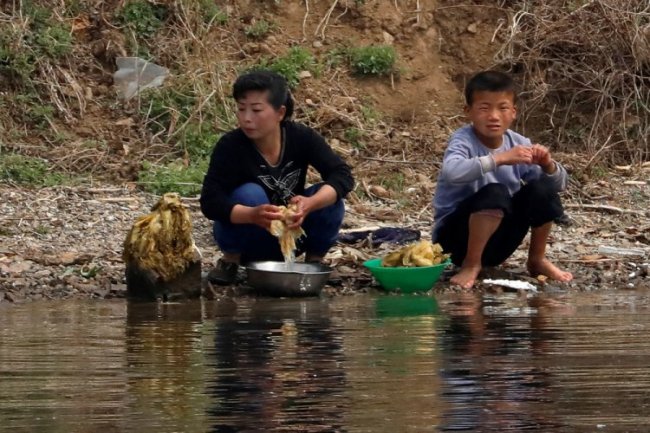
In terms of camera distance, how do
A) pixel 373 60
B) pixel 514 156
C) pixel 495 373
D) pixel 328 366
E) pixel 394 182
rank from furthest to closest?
pixel 373 60, pixel 394 182, pixel 514 156, pixel 328 366, pixel 495 373

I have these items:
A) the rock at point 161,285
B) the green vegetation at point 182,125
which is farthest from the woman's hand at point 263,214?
the green vegetation at point 182,125

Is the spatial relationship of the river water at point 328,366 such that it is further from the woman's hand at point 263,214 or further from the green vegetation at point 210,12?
the green vegetation at point 210,12

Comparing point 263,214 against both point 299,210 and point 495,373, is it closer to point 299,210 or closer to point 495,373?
point 299,210

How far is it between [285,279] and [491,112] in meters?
1.40

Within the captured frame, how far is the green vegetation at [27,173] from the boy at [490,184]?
3.68 m

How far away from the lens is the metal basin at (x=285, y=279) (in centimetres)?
730

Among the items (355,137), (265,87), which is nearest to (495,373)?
(265,87)

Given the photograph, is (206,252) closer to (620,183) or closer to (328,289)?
(328,289)

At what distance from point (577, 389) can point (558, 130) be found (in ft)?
28.2

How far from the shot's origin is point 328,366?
4762mm

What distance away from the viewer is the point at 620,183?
450 inches

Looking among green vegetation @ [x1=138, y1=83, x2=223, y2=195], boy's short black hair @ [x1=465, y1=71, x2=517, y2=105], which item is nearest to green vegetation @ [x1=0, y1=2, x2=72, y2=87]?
green vegetation @ [x1=138, y1=83, x2=223, y2=195]

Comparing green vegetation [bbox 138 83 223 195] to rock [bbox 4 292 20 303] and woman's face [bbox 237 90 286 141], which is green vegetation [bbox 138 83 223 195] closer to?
woman's face [bbox 237 90 286 141]

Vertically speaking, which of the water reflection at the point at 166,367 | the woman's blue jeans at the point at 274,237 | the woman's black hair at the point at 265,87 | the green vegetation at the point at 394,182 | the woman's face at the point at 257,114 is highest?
the woman's black hair at the point at 265,87
